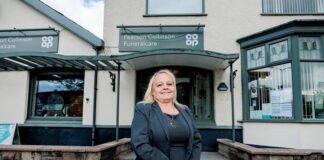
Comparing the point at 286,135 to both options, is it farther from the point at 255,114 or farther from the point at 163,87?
the point at 163,87

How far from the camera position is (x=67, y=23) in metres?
8.67

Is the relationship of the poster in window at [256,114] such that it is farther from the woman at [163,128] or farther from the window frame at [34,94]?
the woman at [163,128]

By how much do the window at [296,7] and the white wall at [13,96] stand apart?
24.4ft

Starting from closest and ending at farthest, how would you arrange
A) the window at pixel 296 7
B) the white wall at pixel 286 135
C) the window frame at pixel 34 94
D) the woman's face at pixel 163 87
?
the woman's face at pixel 163 87 < the white wall at pixel 286 135 < the window at pixel 296 7 < the window frame at pixel 34 94

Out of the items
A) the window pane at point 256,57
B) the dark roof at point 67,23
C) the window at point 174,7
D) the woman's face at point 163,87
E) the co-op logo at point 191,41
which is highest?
the window at point 174,7

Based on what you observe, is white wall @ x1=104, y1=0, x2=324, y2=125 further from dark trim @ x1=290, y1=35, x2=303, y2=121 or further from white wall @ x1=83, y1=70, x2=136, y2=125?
dark trim @ x1=290, y1=35, x2=303, y2=121

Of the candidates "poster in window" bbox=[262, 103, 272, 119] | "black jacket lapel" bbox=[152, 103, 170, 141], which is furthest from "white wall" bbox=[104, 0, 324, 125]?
"black jacket lapel" bbox=[152, 103, 170, 141]

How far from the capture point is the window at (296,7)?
8.55m

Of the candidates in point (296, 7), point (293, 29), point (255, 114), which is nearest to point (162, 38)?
point (255, 114)

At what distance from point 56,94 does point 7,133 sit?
1713 mm

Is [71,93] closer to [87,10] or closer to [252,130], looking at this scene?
[252,130]

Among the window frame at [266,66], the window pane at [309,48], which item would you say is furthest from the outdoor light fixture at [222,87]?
the window pane at [309,48]

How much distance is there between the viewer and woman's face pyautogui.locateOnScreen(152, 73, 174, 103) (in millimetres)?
2654

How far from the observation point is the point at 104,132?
8406 millimetres
